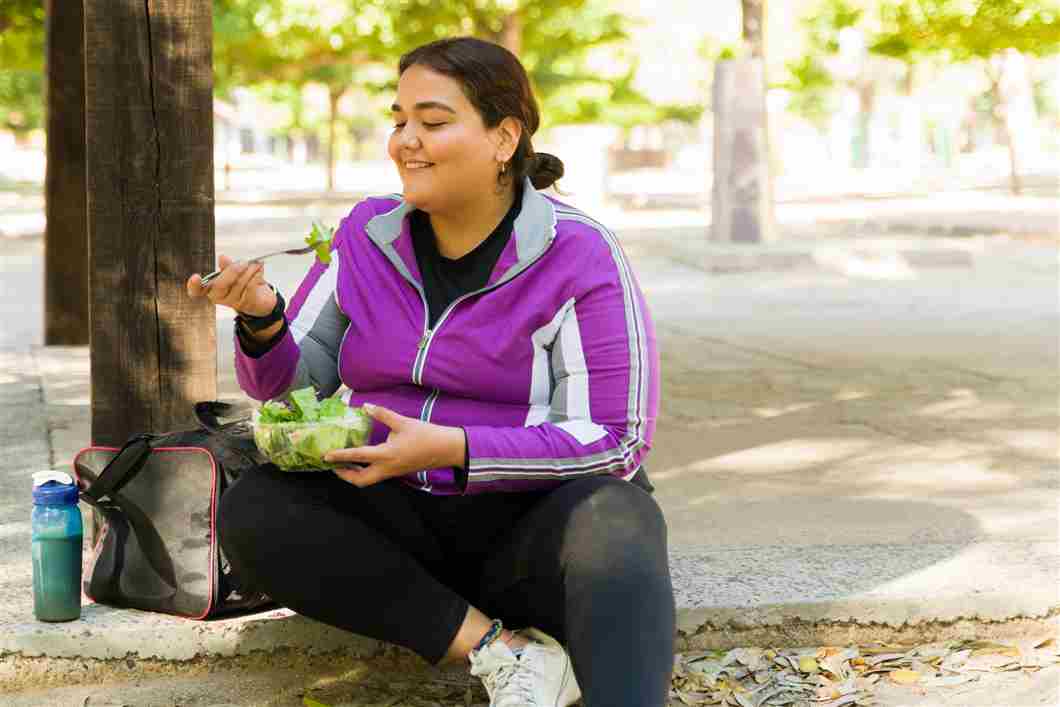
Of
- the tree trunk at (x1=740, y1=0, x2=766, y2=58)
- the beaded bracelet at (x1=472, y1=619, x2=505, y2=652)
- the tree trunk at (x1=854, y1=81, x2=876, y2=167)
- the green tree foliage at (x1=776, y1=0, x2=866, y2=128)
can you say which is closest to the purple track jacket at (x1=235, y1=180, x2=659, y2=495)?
the beaded bracelet at (x1=472, y1=619, x2=505, y2=652)

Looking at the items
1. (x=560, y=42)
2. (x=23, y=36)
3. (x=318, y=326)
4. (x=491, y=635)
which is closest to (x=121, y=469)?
(x=318, y=326)

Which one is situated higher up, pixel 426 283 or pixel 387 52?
pixel 387 52

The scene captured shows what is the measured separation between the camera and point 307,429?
113 inches

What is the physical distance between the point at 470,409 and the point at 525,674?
0.52 m

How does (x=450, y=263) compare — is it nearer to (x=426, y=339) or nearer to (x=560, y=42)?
(x=426, y=339)

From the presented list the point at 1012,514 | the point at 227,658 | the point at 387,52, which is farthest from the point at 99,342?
the point at 387,52

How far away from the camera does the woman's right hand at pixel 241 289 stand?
298 centimetres

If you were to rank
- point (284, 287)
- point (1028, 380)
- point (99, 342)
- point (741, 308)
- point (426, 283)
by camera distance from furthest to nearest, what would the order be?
point (284, 287) < point (741, 308) < point (1028, 380) < point (99, 342) < point (426, 283)

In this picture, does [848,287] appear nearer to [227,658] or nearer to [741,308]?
[741,308]

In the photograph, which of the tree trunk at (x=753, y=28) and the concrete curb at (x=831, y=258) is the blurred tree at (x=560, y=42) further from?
the concrete curb at (x=831, y=258)

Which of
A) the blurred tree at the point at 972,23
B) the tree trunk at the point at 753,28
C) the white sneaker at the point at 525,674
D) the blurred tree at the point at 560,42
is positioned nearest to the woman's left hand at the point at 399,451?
the white sneaker at the point at 525,674

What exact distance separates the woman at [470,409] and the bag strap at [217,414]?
0.20 meters

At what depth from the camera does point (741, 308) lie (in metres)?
10.9

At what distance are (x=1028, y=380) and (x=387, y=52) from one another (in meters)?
16.8
